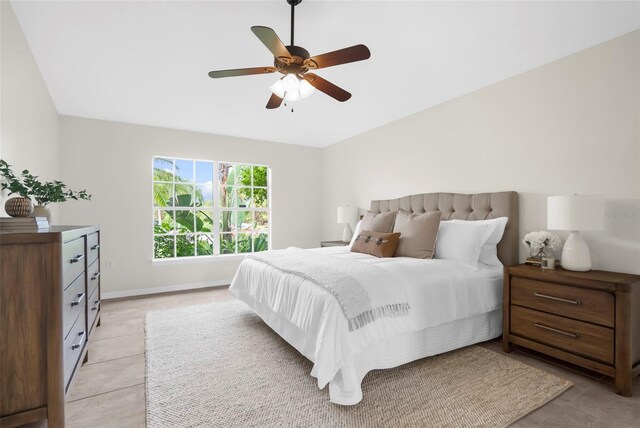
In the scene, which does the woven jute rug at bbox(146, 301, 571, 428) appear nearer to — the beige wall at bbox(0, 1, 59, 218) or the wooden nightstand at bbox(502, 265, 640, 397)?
the wooden nightstand at bbox(502, 265, 640, 397)

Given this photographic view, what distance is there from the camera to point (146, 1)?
2.25 m

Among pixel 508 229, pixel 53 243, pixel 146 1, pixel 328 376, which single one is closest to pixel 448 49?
pixel 508 229

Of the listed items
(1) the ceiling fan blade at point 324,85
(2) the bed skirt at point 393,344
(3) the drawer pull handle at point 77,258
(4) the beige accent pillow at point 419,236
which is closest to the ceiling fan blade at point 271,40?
(1) the ceiling fan blade at point 324,85

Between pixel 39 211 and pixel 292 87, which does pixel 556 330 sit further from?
pixel 39 211

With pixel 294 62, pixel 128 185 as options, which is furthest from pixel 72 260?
pixel 128 185

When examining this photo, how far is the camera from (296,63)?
6.75 ft

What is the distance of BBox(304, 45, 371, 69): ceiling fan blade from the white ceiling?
1.80ft

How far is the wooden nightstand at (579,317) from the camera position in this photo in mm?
1899

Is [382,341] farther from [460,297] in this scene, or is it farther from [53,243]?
[53,243]

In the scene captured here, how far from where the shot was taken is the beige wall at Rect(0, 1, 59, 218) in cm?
203

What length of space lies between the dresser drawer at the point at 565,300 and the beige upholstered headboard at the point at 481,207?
555 mm

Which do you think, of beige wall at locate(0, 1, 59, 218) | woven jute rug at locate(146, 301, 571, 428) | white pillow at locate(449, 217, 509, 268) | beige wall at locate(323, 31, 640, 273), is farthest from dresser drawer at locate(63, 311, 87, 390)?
beige wall at locate(323, 31, 640, 273)

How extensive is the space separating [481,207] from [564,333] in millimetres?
1319

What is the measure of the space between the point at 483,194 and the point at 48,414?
3497 mm
